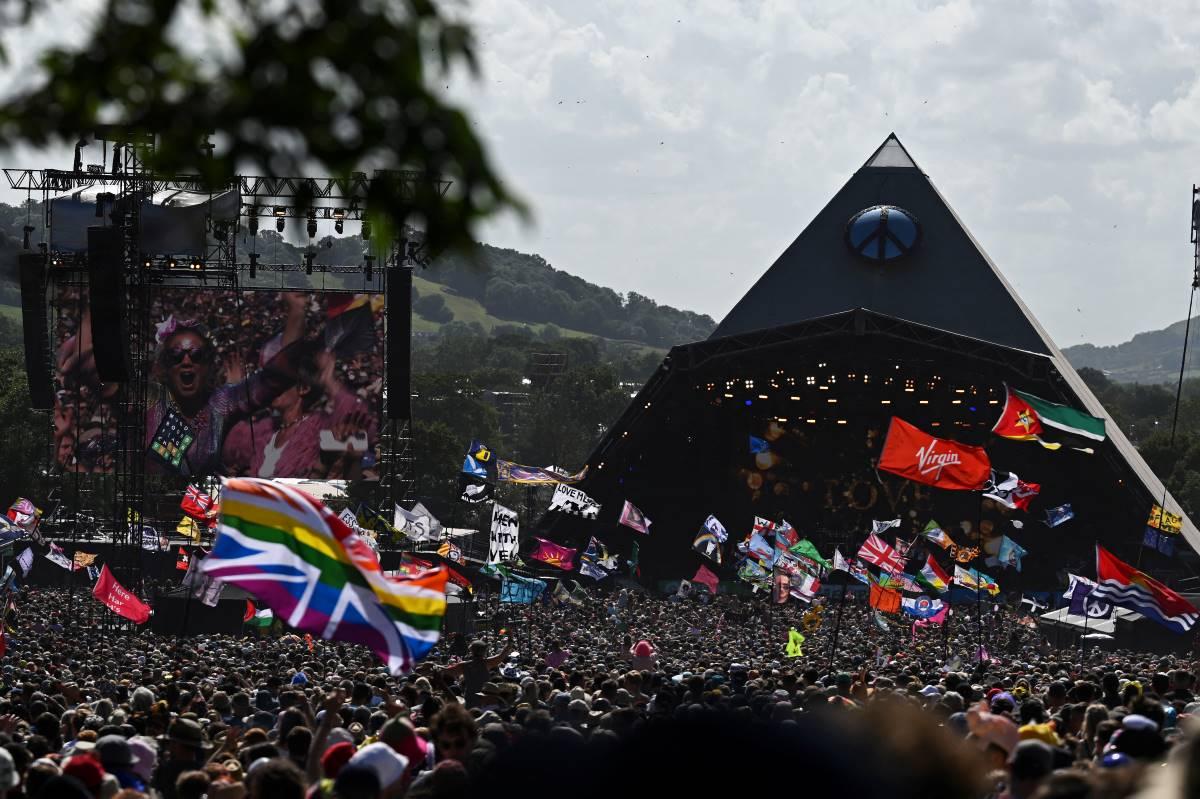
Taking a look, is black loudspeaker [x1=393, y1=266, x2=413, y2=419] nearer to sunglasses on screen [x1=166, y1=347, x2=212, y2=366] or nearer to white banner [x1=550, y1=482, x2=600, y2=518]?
white banner [x1=550, y1=482, x2=600, y2=518]

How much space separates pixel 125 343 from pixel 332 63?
31.6 metres

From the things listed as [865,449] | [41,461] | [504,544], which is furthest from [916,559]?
[41,461]

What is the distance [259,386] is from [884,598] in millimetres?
22208

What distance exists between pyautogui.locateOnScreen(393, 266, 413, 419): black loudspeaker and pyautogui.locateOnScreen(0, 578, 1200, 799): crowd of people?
15.3 meters

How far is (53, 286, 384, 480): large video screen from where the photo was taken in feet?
160

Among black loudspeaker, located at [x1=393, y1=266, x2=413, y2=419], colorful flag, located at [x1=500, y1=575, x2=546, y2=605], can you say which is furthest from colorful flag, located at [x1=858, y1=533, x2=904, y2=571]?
black loudspeaker, located at [x1=393, y1=266, x2=413, y2=419]

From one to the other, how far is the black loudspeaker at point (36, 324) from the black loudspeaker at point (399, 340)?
33.3ft

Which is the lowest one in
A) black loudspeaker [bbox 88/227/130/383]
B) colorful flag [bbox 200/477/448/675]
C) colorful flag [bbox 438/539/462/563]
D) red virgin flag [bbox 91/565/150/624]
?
colorful flag [bbox 438/539/462/563]

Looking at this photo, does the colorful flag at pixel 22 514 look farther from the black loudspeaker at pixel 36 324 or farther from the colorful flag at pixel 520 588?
the colorful flag at pixel 520 588

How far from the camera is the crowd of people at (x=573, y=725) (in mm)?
3666

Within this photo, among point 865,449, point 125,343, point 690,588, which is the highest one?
point 125,343

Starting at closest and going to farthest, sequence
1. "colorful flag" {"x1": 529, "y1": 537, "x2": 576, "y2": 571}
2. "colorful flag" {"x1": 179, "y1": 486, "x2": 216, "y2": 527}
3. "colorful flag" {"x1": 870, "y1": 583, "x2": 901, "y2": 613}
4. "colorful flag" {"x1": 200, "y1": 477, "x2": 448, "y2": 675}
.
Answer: "colorful flag" {"x1": 200, "y1": 477, "x2": 448, "y2": 675}
"colorful flag" {"x1": 870, "y1": 583, "x2": 901, "y2": 613}
"colorful flag" {"x1": 529, "y1": 537, "x2": 576, "y2": 571}
"colorful flag" {"x1": 179, "y1": 486, "x2": 216, "y2": 527}

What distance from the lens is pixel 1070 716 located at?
1193cm

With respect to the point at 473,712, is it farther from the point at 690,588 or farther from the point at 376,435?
the point at 690,588
